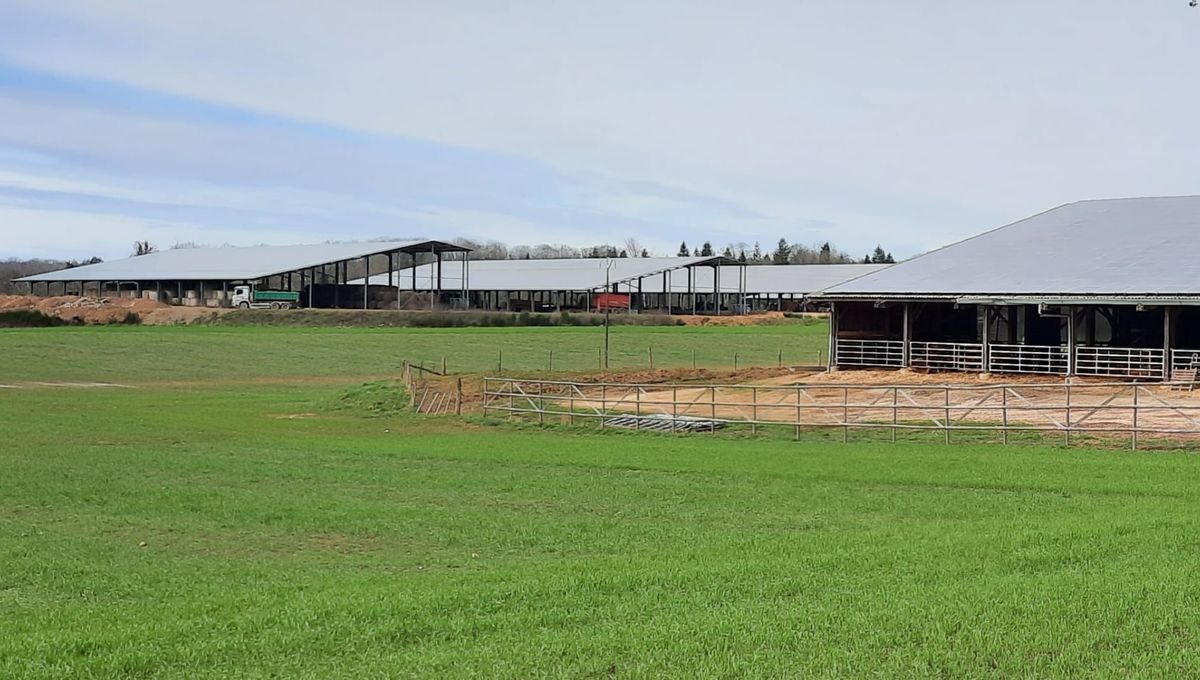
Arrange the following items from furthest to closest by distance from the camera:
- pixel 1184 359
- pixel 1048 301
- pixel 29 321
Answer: pixel 29 321 → pixel 1048 301 → pixel 1184 359

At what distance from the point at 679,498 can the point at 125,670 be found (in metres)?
Answer: 10.7

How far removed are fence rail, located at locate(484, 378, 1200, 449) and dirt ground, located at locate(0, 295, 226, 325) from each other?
Result: 5085 cm

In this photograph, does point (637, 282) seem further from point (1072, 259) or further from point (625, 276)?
point (1072, 259)

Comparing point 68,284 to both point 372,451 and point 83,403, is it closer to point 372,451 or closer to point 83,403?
point 83,403

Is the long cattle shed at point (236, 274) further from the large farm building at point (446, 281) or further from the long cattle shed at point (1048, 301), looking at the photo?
the long cattle shed at point (1048, 301)

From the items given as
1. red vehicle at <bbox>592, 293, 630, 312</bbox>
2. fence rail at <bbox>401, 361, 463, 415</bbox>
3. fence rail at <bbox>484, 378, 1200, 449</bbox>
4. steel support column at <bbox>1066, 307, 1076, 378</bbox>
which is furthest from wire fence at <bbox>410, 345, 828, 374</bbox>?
red vehicle at <bbox>592, 293, 630, 312</bbox>

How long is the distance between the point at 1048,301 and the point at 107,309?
2663 inches

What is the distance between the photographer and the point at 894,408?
94.9 ft

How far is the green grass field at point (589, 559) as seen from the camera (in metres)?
8.88

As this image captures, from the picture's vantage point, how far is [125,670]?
8750 mm

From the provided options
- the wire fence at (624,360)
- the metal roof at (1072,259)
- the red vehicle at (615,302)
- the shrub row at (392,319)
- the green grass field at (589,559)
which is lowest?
the wire fence at (624,360)

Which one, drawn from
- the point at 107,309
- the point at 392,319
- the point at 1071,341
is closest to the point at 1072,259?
the point at 1071,341

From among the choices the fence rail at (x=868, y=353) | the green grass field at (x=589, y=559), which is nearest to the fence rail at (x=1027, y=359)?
the fence rail at (x=868, y=353)

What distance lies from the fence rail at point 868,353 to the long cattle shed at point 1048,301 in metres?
0.05
